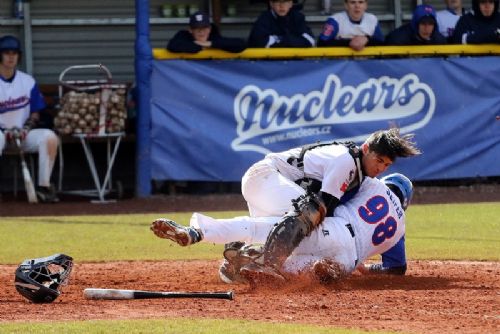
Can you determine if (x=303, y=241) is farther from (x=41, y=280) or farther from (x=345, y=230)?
(x=41, y=280)

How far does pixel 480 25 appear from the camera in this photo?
14977 mm

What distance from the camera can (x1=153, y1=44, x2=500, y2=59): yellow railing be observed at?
14250 mm

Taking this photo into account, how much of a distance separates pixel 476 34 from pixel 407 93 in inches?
45.8

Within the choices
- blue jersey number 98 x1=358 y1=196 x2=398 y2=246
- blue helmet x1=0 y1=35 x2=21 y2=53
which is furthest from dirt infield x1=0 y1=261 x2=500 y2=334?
blue helmet x1=0 y1=35 x2=21 y2=53

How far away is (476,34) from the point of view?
1485 cm

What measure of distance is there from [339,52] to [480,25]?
1.92 metres

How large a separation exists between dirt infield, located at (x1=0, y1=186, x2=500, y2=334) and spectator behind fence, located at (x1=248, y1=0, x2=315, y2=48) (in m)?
5.35

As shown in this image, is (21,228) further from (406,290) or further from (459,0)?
(459,0)

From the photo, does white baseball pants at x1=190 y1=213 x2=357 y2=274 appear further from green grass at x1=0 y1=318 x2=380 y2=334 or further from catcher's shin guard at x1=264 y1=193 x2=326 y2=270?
green grass at x1=0 y1=318 x2=380 y2=334

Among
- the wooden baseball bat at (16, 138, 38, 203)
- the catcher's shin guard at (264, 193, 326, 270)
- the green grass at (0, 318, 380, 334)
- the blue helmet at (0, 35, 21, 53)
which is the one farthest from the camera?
the wooden baseball bat at (16, 138, 38, 203)

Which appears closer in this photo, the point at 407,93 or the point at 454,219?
the point at 454,219

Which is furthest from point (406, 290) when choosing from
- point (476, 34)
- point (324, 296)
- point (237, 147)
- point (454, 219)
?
point (476, 34)

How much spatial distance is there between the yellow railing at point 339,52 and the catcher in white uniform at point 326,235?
21.0 feet

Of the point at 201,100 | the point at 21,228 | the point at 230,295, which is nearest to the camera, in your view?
the point at 230,295
